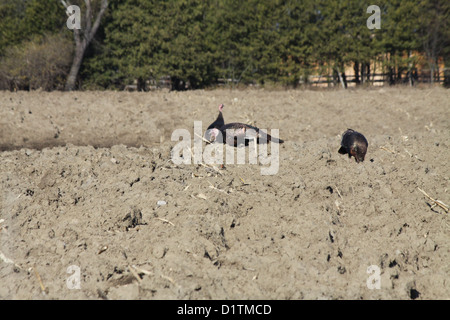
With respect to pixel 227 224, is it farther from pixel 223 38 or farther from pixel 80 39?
pixel 80 39

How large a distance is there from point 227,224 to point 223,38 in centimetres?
1325

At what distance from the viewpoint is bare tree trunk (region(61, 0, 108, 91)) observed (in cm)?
1513

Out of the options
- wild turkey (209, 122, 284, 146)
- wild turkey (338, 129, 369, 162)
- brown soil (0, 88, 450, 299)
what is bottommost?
brown soil (0, 88, 450, 299)

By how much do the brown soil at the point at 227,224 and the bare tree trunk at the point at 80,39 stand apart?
398 inches

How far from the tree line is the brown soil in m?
9.92

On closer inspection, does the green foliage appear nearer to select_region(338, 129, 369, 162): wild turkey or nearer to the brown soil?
the brown soil

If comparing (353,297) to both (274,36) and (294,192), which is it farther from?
(274,36)

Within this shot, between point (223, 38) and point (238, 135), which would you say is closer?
point (238, 135)

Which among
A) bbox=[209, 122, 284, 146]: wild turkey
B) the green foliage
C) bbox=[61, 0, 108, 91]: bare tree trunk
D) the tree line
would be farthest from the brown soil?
bbox=[61, 0, 108, 91]: bare tree trunk

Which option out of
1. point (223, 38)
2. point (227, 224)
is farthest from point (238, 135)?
point (223, 38)

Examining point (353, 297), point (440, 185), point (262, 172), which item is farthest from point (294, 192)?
point (440, 185)

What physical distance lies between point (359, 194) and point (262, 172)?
128 cm

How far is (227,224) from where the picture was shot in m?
4.22

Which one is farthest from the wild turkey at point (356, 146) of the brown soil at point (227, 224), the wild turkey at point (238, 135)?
the wild turkey at point (238, 135)
